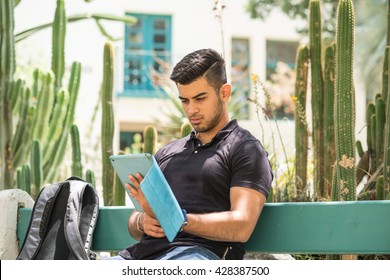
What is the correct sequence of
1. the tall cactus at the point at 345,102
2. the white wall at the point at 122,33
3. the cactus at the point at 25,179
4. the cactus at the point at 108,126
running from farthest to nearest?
the white wall at the point at 122,33, the cactus at the point at 25,179, the cactus at the point at 108,126, the tall cactus at the point at 345,102

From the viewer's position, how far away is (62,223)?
3.38 metres

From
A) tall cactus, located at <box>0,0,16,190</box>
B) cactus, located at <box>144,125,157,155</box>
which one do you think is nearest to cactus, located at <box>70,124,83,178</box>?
cactus, located at <box>144,125,157,155</box>

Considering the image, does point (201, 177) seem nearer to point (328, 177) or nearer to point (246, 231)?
point (246, 231)

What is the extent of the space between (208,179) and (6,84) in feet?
10.2

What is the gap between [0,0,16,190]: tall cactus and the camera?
18.4 feet

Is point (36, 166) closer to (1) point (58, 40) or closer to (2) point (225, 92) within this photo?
(1) point (58, 40)

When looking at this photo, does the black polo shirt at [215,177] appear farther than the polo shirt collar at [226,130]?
No

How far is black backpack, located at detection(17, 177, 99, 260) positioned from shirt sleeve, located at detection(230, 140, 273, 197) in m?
0.71

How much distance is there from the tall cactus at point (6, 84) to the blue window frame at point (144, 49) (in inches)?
558

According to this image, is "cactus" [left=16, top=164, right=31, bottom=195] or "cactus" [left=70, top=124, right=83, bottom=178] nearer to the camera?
"cactus" [left=70, top=124, right=83, bottom=178]

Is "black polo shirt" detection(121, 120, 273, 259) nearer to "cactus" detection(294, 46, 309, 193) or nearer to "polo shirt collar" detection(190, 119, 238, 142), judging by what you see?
"polo shirt collar" detection(190, 119, 238, 142)

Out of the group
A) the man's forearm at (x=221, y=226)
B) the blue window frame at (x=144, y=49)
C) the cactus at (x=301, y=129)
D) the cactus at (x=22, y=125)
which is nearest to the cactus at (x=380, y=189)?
the cactus at (x=301, y=129)

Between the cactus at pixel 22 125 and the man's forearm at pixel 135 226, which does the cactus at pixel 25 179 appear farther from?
the man's forearm at pixel 135 226

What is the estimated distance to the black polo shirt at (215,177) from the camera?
3.02m
